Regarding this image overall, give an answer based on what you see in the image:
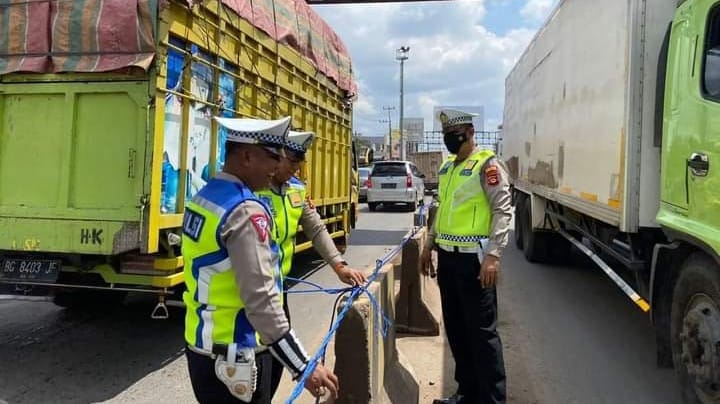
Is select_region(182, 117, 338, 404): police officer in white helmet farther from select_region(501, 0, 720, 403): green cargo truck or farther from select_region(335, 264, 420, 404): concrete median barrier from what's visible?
select_region(501, 0, 720, 403): green cargo truck

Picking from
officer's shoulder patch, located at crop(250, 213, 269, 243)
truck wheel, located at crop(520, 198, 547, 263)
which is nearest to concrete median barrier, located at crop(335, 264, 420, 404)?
officer's shoulder patch, located at crop(250, 213, 269, 243)

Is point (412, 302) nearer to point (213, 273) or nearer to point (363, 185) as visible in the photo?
point (213, 273)

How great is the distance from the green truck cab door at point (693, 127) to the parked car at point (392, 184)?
52.1 ft

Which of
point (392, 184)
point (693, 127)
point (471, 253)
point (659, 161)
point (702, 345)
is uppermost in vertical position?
point (392, 184)

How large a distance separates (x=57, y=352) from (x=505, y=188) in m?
3.81

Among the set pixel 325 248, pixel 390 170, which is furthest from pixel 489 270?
pixel 390 170

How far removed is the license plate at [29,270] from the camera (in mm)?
4191

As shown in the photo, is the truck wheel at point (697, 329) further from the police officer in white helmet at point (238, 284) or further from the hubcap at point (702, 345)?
the police officer in white helmet at point (238, 284)

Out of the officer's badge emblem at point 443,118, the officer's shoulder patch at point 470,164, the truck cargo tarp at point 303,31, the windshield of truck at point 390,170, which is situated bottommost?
the officer's shoulder patch at point 470,164

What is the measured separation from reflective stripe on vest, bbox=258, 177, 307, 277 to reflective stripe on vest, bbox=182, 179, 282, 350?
368mm

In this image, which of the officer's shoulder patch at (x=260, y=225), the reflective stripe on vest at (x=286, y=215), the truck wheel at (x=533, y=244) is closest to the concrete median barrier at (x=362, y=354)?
the reflective stripe on vest at (x=286, y=215)

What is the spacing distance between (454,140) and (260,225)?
193 cm

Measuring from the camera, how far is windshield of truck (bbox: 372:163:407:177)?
19.6 metres

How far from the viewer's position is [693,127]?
3.22 m
